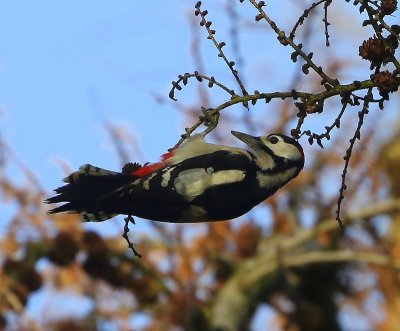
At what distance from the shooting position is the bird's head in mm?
3566

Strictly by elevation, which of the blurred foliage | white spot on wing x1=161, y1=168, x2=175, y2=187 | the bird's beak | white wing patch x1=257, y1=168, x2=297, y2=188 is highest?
the blurred foliage

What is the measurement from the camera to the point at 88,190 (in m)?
3.26

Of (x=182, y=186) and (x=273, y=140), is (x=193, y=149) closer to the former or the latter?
(x=182, y=186)

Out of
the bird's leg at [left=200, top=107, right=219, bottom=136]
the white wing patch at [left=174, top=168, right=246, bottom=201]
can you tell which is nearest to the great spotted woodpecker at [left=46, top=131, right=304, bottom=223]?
the white wing patch at [left=174, top=168, right=246, bottom=201]

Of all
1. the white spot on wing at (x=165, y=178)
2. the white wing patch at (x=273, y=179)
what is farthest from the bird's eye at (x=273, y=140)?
the white spot on wing at (x=165, y=178)

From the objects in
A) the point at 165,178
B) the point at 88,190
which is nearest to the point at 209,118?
the point at 165,178

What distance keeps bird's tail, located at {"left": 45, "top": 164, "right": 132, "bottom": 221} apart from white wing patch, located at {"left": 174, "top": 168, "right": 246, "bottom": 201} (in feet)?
0.62

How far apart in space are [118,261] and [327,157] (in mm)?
3119

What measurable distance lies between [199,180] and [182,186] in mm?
90

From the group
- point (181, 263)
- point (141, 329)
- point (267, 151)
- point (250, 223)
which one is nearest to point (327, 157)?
point (250, 223)

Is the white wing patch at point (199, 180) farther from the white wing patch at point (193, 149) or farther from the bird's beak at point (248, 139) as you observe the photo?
the bird's beak at point (248, 139)

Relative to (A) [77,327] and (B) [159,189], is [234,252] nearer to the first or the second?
(A) [77,327]

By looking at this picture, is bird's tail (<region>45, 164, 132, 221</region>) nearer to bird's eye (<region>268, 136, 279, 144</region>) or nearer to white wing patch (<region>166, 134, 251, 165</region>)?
white wing patch (<region>166, 134, 251, 165</region>)

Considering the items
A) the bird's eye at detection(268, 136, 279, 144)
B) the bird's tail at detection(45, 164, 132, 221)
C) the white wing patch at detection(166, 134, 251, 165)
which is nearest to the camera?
the bird's tail at detection(45, 164, 132, 221)
